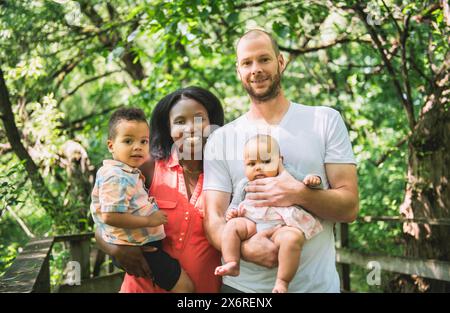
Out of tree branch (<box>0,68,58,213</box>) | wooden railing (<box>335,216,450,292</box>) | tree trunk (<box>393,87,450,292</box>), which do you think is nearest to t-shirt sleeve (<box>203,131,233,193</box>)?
wooden railing (<box>335,216,450,292</box>)

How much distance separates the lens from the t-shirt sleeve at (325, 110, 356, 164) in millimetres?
2010

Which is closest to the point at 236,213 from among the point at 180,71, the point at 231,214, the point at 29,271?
the point at 231,214

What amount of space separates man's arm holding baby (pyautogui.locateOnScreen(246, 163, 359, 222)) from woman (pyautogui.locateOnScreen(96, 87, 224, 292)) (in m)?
0.35

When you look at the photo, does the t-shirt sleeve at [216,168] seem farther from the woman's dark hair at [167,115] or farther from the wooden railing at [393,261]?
the wooden railing at [393,261]

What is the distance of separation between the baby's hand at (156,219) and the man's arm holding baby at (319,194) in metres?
0.40

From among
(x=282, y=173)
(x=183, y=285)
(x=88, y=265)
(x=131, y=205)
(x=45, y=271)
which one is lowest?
(x=88, y=265)

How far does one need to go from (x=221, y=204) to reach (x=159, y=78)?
404 cm

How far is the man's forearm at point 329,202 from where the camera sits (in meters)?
1.93

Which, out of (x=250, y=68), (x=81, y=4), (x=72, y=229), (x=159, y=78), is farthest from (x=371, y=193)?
(x=250, y=68)

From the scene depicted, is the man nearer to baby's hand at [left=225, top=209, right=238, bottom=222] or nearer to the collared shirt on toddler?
baby's hand at [left=225, top=209, right=238, bottom=222]

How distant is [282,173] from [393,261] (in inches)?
101

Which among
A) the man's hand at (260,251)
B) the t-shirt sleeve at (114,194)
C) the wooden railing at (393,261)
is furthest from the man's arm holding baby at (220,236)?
the wooden railing at (393,261)

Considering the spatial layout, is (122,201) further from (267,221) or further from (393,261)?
(393,261)

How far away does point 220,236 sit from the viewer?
2.07 metres
